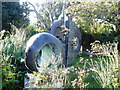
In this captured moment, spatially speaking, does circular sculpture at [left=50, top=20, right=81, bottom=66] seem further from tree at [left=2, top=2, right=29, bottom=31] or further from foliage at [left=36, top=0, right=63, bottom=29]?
foliage at [left=36, top=0, right=63, bottom=29]

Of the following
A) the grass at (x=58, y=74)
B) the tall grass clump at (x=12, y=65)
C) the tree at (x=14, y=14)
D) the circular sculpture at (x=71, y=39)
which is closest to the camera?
the grass at (x=58, y=74)

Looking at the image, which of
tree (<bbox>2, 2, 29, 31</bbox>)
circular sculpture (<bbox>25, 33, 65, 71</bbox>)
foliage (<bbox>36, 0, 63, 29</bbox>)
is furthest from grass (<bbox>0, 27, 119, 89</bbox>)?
foliage (<bbox>36, 0, 63, 29</bbox>)

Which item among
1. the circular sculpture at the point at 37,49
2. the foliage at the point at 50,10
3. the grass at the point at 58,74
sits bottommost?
the grass at the point at 58,74

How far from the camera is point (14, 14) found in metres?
9.24

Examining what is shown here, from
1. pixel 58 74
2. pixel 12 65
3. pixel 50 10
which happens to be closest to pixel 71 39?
pixel 12 65

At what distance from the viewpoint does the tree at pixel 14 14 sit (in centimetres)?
887

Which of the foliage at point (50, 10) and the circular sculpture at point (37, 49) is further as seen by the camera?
the foliage at point (50, 10)

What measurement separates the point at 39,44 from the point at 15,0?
669 centimetres

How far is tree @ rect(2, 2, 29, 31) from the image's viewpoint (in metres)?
8.87

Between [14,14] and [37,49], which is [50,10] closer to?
[14,14]

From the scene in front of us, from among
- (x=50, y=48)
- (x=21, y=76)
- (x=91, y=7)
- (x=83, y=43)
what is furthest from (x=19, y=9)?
(x=21, y=76)

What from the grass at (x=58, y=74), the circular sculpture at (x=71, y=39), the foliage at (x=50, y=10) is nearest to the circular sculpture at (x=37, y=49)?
the grass at (x=58, y=74)

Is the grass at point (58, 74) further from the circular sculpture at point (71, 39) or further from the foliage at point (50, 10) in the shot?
the foliage at point (50, 10)

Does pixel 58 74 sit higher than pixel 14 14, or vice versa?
pixel 14 14
